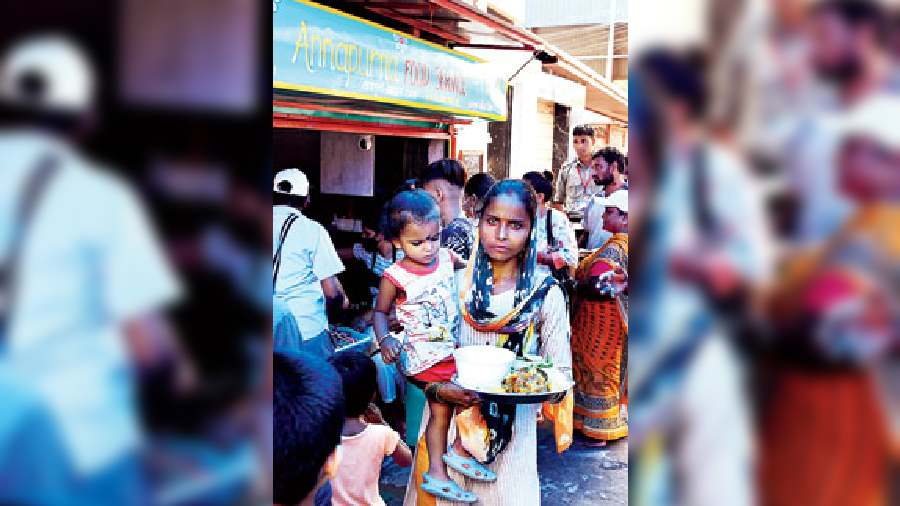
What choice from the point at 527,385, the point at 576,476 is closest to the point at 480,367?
the point at 527,385

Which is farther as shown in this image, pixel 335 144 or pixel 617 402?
pixel 335 144

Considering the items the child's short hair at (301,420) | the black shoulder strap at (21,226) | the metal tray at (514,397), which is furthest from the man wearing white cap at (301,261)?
the black shoulder strap at (21,226)

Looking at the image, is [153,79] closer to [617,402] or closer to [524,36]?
[617,402]

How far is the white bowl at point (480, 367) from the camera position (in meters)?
2.94

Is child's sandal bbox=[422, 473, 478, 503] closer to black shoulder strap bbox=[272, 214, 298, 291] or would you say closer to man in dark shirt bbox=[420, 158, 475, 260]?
black shoulder strap bbox=[272, 214, 298, 291]

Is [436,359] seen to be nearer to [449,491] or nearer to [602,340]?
[449,491]

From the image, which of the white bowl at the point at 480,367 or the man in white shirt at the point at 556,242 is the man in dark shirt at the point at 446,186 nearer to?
the man in white shirt at the point at 556,242

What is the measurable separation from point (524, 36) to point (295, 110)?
2.87 metres

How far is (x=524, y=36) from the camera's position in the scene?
302 inches

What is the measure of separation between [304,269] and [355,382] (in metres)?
1.46

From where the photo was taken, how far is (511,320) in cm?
315

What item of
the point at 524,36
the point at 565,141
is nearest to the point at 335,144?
the point at 524,36

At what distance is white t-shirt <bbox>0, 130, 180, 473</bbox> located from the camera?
1.06 m

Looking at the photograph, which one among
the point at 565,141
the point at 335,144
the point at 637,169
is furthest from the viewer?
the point at 565,141
